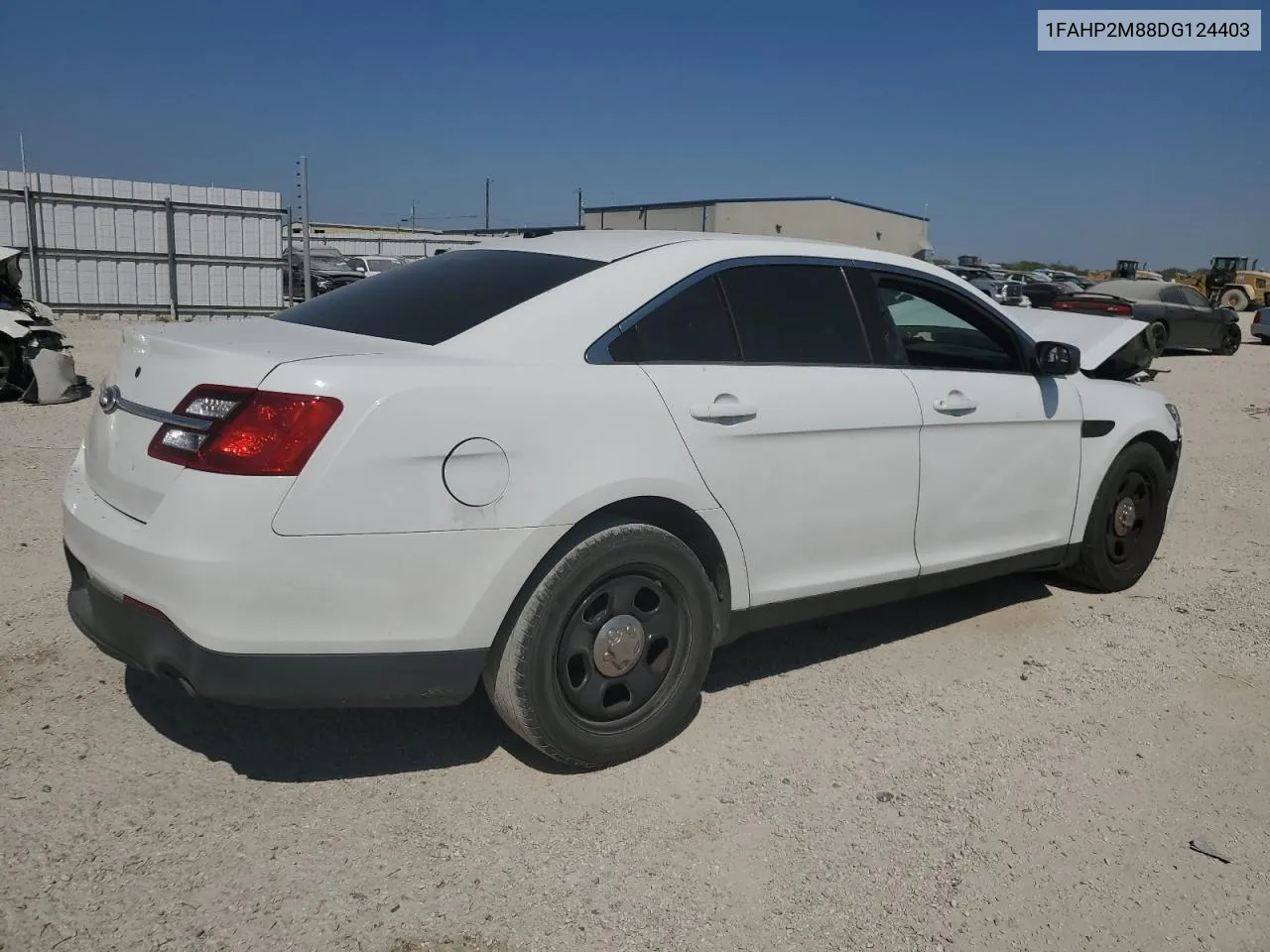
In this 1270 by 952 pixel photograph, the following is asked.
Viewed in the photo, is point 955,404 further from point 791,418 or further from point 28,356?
point 28,356

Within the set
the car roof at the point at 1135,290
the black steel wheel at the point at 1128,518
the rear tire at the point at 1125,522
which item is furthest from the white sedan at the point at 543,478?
the car roof at the point at 1135,290

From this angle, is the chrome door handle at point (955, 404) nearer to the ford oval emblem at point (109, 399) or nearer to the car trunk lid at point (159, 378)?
the car trunk lid at point (159, 378)

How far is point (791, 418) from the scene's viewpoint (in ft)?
11.2

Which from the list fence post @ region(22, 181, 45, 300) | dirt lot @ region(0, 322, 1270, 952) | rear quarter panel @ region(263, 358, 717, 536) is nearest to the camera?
dirt lot @ region(0, 322, 1270, 952)

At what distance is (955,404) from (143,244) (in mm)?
18898

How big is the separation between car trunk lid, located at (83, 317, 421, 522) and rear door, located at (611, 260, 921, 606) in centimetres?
87

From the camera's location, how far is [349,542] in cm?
259

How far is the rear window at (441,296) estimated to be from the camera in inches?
122

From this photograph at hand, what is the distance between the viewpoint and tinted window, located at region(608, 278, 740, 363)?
317cm

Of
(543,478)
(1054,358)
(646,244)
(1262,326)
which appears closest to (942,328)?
Answer: (1054,358)

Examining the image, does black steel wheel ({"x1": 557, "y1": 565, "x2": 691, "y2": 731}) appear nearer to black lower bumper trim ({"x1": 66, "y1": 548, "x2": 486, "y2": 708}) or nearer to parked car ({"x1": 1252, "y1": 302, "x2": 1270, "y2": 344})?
black lower bumper trim ({"x1": 66, "y1": 548, "x2": 486, "y2": 708})

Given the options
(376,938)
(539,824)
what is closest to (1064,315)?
(539,824)

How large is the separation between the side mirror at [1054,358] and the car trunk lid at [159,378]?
8.87ft

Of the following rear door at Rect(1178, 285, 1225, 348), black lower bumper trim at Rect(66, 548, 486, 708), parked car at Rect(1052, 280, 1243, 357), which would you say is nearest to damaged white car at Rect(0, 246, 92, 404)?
black lower bumper trim at Rect(66, 548, 486, 708)
